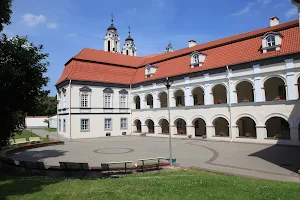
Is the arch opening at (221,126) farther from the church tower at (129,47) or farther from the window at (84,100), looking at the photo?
the church tower at (129,47)

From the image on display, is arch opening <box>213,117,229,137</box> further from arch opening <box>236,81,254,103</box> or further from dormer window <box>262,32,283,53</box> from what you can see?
dormer window <box>262,32,283,53</box>

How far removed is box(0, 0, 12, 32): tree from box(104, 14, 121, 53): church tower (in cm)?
5741

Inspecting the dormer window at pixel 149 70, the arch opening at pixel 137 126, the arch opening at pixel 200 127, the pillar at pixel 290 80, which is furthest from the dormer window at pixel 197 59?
the arch opening at pixel 137 126

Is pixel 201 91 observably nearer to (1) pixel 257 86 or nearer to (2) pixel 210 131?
(2) pixel 210 131

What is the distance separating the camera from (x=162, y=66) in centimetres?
3206

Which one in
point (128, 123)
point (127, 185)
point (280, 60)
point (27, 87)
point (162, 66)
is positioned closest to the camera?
point (127, 185)

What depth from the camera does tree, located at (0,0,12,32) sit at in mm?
10410

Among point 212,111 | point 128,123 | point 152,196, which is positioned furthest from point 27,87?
point 128,123

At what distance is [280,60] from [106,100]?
21.8 metres

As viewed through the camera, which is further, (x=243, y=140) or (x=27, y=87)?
(x=243, y=140)

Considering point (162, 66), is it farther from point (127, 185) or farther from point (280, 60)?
point (127, 185)

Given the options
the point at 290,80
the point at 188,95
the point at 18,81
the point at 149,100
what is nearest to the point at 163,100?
the point at 149,100

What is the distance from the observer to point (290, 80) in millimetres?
19391

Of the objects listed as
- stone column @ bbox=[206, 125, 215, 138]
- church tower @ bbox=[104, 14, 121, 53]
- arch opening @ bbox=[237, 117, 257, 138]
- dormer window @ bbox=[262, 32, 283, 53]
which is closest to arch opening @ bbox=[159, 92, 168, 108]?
stone column @ bbox=[206, 125, 215, 138]
